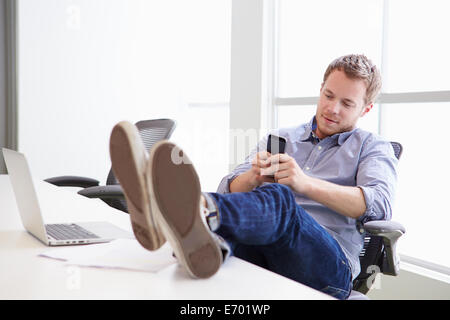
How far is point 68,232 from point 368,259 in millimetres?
862

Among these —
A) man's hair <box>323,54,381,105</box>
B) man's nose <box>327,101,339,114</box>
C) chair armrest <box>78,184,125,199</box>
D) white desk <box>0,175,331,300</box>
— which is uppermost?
man's hair <box>323,54,381,105</box>

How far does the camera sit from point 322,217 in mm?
1534

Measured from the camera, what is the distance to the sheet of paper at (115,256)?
2.99 ft

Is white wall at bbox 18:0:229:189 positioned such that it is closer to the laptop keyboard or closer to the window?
the window

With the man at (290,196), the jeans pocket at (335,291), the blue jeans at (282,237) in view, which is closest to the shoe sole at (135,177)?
the man at (290,196)

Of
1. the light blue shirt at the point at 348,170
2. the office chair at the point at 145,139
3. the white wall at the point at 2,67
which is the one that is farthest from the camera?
the white wall at the point at 2,67

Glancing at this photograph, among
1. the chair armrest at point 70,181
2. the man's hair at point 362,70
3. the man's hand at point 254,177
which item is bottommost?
the chair armrest at point 70,181

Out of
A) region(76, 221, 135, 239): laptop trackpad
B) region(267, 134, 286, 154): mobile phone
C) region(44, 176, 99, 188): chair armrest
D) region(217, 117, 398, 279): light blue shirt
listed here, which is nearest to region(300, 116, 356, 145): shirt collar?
region(217, 117, 398, 279): light blue shirt

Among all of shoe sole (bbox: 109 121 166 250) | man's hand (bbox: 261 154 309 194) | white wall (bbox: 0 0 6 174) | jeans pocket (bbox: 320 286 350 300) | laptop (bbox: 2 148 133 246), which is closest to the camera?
shoe sole (bbox: 109 121 166 250)

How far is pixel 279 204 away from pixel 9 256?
0.56m

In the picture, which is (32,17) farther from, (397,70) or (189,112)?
(397,70)

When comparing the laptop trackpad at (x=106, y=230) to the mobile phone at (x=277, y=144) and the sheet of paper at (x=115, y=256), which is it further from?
the mobile phone at (x=277, y=144)

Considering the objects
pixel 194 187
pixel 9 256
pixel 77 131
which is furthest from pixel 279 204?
pixel 77 131

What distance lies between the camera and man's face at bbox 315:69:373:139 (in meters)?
1.64
